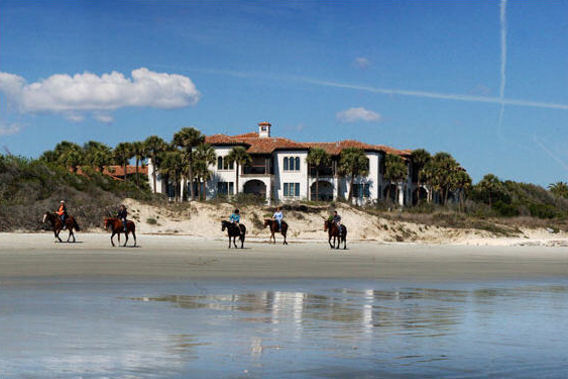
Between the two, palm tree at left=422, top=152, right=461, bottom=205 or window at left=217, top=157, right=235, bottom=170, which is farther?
palm tree at left=422, top=152, right=461, bottom=205

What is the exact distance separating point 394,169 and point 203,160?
23050mm

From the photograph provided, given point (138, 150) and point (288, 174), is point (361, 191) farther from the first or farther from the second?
point (138, 150)

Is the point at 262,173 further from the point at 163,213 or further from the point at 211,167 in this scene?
the point at 163,213

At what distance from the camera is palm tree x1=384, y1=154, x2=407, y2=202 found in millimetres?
89812

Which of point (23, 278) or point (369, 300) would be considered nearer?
point (369, 300)

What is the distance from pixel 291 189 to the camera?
9175 cm

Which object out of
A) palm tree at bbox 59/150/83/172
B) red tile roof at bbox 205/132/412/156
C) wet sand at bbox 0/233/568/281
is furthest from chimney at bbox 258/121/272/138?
wet sand at bbox 0/233/568/281

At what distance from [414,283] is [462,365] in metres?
10.1

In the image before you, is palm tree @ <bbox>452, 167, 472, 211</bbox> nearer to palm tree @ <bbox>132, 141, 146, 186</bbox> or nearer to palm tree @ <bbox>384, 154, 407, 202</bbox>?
palm tree @ <bbox>384, 154, 407, 202</bbox>

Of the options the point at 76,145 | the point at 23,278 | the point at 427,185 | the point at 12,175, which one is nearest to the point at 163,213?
the point at 12,175

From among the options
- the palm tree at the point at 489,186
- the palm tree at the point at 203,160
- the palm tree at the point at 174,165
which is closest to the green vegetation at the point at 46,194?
the palm tree at the point at 203,160

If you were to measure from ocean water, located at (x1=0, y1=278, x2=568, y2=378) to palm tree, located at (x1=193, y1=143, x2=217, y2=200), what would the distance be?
72.5 metres

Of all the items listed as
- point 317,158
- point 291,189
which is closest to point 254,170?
point 291,189

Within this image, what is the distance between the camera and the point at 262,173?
91.3 metres
